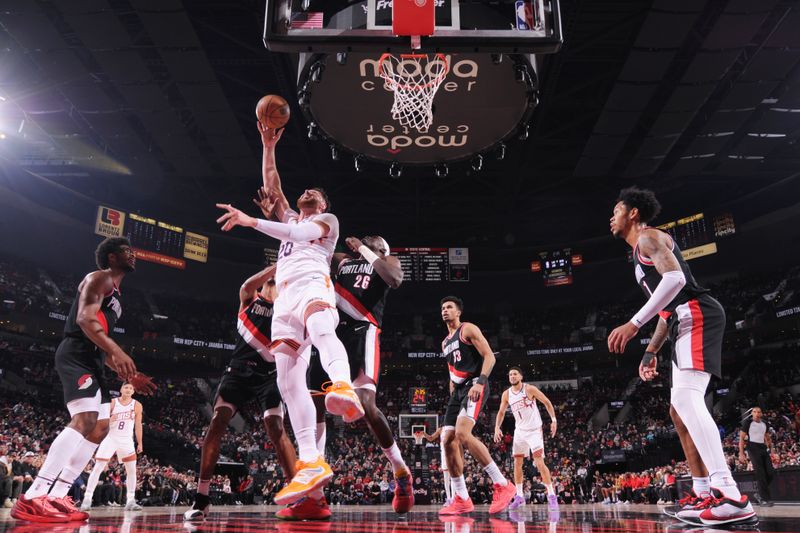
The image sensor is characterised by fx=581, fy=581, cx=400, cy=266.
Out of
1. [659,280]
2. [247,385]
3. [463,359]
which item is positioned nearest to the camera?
[659,280]

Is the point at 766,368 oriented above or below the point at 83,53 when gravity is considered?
below

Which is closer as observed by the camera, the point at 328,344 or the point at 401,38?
the point at 328,344

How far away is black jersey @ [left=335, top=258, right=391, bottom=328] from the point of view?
5.17m

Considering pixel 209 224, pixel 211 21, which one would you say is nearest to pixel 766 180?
pixel 211 21

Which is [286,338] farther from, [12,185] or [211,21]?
[12,185]

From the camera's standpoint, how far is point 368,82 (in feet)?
30.6

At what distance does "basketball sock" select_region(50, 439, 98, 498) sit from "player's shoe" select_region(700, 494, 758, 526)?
399cm

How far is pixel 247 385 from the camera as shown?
15.4 ft

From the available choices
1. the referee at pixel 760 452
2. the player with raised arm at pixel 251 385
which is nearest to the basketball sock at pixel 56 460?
the player with raised arm at pixel 251 385

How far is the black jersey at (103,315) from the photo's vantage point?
4.27 m

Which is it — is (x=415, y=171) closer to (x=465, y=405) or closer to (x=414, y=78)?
(x=414, y=78)

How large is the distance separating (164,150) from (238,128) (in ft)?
10.5

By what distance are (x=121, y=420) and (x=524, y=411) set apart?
6.20 metres

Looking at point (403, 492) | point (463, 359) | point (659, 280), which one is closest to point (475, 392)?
point (463, 359)
